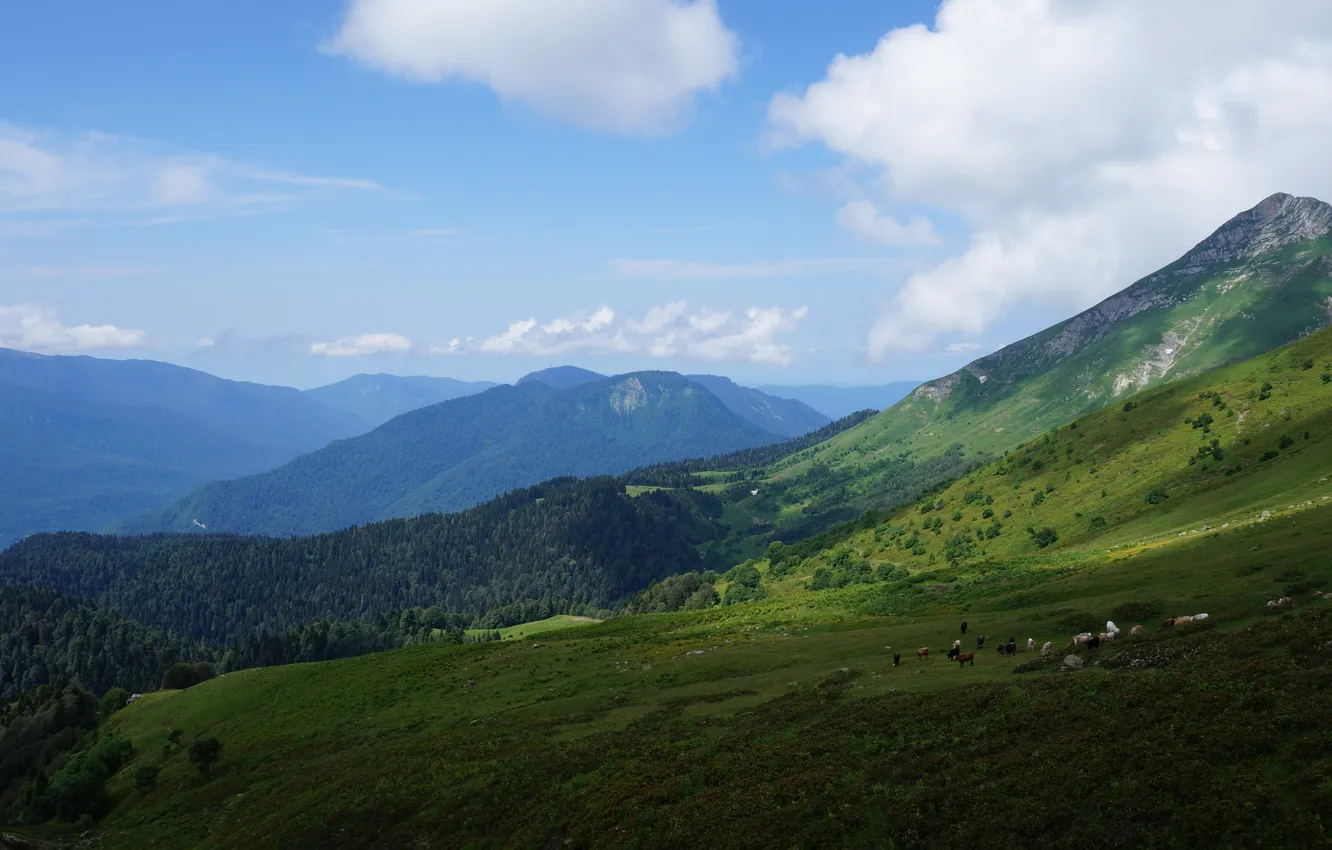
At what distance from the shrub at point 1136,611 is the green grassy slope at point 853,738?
51 centimetres

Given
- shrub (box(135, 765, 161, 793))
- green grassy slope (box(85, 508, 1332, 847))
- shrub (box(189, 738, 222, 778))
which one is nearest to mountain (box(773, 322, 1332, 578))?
green grassy slope (box(85, 508, 1332, 847))

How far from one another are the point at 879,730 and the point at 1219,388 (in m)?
158

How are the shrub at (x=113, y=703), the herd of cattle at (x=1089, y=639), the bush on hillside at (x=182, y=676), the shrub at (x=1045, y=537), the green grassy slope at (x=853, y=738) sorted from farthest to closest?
the bush on hillside at (x=182, y=676)
the shrub at (x=113, y=703)
the shrub at (x=1045, y=537)
the herd of cattle at (x=1089, y=639)
the green grassy slope at (x=853, y=738)

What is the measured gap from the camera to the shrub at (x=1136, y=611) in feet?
149

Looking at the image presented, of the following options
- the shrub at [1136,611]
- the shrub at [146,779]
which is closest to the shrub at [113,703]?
the shrub at [146,779]

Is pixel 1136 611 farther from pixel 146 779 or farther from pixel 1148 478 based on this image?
pixel 1148 478

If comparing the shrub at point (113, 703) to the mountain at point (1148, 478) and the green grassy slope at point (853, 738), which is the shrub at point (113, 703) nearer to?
the green grassy slope at point (853, 738)

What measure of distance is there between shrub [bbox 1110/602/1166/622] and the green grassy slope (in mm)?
509

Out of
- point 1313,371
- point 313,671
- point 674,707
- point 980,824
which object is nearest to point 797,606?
point 674,707

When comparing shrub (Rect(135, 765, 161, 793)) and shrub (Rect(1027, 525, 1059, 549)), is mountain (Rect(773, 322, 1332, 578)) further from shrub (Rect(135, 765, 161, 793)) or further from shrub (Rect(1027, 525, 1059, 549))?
shrub (Rect(135, 765, 161, 793))

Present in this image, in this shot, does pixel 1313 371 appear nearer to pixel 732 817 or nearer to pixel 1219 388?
pixel 1219 388

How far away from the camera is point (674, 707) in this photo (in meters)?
50.2

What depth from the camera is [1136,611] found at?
46.3 metres

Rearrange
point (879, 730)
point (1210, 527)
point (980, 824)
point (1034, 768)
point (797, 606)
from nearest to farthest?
point (980, 824) → point (1034, 768) → point (879, 730) → point (1210, 527) → point (797, 606)
